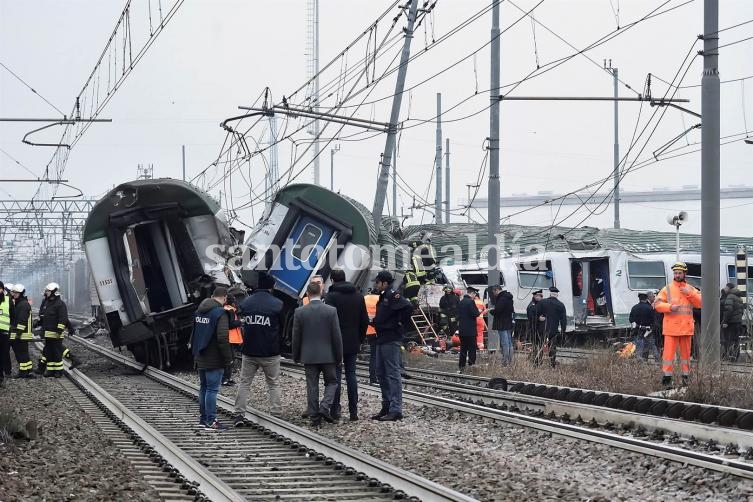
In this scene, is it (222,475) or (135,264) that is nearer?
(222,475)

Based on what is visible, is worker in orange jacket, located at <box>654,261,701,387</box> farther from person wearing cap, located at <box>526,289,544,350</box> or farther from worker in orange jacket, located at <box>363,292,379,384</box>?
person wearing cap, located at <box>526,289,544,350</box>

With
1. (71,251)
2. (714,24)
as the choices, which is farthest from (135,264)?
(71,251)

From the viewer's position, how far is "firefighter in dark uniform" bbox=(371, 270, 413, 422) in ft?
42.5

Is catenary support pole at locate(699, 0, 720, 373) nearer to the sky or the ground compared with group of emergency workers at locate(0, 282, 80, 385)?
nearer to the sky

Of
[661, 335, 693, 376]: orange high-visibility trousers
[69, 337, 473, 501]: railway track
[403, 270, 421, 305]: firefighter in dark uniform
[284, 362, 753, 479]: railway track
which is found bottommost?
[69, 337, 473, 501]: railway track

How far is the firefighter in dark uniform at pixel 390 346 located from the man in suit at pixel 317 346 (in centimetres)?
58

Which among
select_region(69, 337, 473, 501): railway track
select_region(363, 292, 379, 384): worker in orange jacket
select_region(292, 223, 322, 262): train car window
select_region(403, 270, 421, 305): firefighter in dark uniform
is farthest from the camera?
select_region(403, 270, 421, 305): firefighter in dark uniform

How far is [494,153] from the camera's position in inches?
916

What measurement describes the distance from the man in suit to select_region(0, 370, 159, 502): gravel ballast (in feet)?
7.75

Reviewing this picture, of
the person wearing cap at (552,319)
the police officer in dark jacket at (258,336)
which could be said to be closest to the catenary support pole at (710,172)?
the person wearing cap at (552,319)

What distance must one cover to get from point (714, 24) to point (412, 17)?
9730mm

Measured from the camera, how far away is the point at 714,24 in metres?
15.5

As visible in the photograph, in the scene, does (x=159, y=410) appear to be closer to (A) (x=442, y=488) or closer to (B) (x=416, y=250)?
(A) (x=442, y=488)

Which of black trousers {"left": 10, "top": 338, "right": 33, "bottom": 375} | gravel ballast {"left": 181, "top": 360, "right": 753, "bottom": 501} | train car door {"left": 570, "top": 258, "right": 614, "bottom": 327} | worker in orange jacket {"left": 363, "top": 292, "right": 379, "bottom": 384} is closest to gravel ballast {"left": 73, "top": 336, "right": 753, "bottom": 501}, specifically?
gravel ballast {"left": 181, "top": 360, "right": 753, "bottom": 501}
